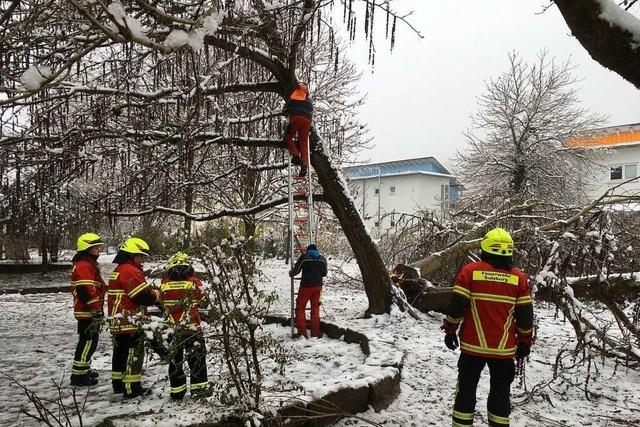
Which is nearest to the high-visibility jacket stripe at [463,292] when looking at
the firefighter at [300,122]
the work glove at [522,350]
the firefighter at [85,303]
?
the work glove at [522,350]

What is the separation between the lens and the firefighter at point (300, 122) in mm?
7000

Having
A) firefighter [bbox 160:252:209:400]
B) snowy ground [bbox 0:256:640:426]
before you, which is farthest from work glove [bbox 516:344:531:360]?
firefighter [bbox 160:252:209:400]

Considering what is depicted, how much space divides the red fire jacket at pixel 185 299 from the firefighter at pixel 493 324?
2105mm

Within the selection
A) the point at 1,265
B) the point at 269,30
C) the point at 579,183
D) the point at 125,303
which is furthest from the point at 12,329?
the point at 579,183

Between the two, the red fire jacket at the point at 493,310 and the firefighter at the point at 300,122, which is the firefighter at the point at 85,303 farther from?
the red fire jacket at the point at 493,310

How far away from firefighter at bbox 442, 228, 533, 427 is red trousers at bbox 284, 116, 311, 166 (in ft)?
12.7

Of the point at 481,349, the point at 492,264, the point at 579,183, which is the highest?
the point at 579,183

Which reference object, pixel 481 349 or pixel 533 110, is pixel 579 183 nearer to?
pixel 533 110

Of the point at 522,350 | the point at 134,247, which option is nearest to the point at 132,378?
the point at 134,247

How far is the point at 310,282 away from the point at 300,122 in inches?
94.4

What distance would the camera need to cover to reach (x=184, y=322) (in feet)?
11.4

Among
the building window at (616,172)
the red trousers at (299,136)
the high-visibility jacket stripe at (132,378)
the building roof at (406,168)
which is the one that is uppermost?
the building roof at (406,168)

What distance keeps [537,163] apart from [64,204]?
19.1m

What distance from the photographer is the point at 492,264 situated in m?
3.88
